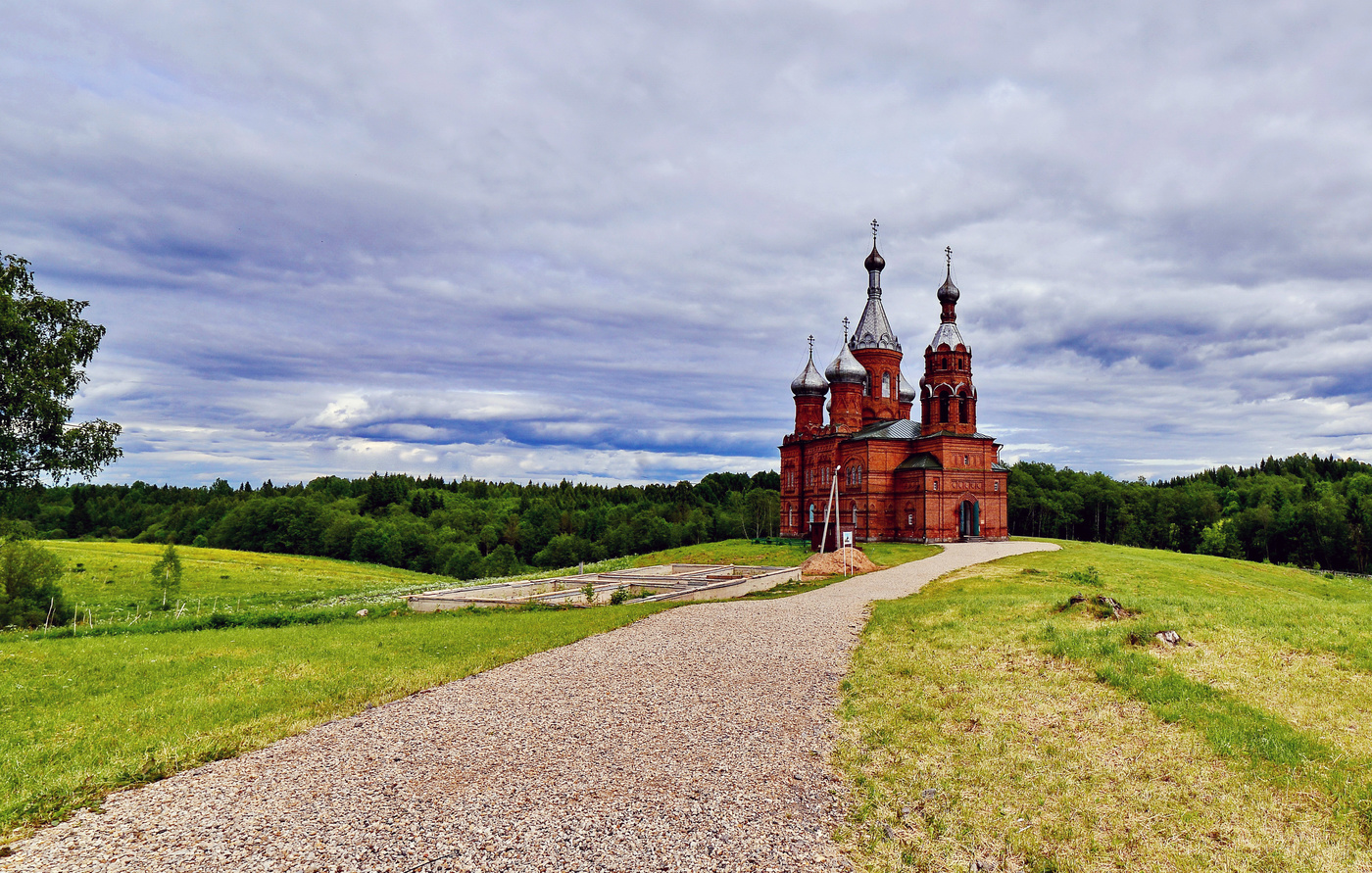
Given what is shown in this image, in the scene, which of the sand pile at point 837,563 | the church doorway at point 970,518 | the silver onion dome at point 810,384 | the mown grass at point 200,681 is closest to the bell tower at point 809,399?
the silver onion dome at point 810,384

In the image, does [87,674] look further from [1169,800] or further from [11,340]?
[1169,800]

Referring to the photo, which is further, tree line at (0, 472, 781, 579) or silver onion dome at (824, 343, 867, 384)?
tree line at (0, 472, 781, 579)

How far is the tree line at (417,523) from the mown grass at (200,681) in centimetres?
5495

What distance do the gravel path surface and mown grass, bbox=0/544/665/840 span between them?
2.00 feet

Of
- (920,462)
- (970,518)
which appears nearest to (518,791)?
(920,462)

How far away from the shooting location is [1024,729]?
9.30m

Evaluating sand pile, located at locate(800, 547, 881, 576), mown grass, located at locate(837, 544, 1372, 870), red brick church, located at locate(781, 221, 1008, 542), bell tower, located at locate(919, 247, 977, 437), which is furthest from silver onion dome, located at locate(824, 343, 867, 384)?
mown grass, located at locate(837, 544, 1372, 870)

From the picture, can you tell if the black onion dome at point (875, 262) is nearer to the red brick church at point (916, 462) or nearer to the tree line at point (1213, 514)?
the red brick church at point (916, 462)

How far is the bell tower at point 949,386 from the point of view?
154 feet

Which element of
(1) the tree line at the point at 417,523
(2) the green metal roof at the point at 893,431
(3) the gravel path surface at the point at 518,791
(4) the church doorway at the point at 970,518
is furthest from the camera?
(1) the tree line at the point at 417,523

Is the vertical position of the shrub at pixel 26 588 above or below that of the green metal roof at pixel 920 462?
below

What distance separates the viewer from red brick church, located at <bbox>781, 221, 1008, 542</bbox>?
46500mm

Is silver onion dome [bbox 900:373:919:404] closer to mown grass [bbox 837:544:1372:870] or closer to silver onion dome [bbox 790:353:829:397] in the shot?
silver onion dome [bbox 790:353:829:397]

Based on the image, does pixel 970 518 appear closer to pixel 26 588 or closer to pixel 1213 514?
pixel 26 588
